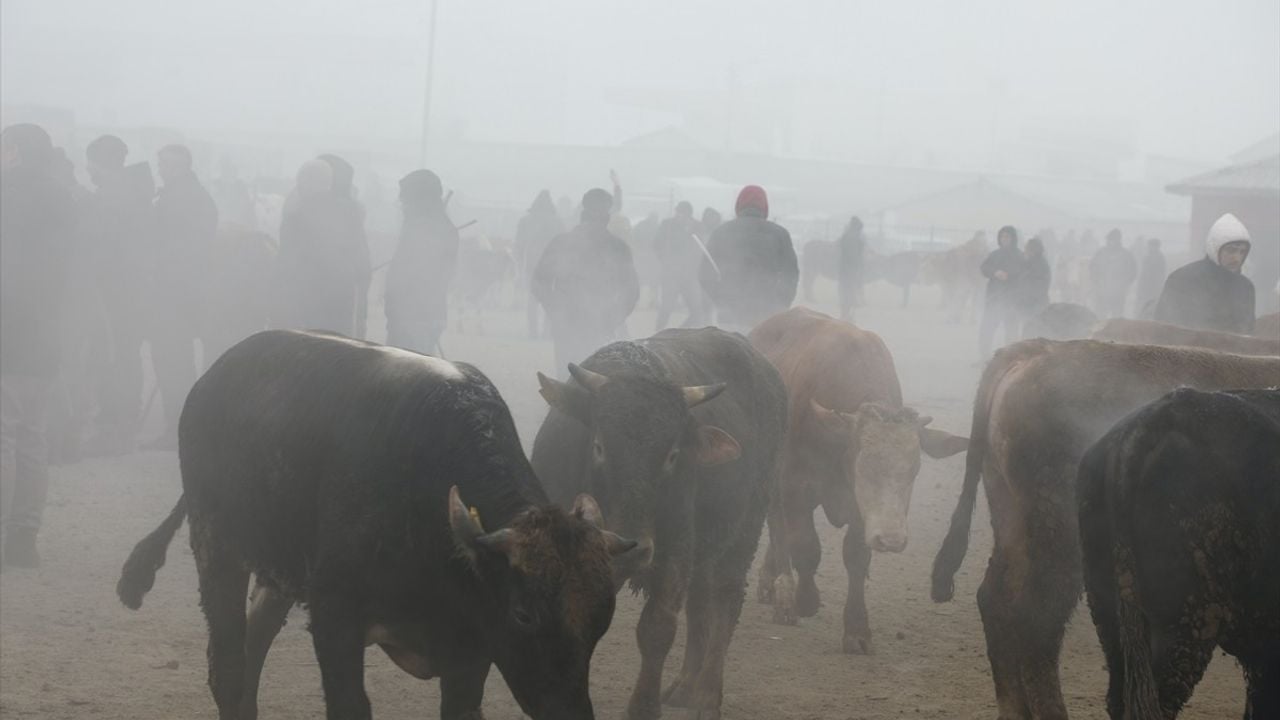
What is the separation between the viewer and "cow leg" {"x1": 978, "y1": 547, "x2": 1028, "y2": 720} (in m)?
6.53

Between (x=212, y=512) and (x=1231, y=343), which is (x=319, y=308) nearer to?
(x=212, y=512)

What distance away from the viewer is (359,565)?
506 centimetres

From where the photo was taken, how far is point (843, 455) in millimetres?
8562

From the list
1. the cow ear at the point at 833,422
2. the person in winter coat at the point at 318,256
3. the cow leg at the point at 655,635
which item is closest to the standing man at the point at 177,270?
the person in winter coat at the point at 318,256

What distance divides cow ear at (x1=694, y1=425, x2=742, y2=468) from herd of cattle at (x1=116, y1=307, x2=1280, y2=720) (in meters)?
0.01

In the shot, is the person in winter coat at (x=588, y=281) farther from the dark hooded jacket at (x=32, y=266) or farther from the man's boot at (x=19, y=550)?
the man's boot at (x=19, y=550)

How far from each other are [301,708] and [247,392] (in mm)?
1731

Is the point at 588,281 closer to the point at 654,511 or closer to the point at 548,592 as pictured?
the point at 654,511

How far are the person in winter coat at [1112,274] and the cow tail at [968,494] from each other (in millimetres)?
27840

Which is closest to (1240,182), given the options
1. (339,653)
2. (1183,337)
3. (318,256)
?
(1183,337)

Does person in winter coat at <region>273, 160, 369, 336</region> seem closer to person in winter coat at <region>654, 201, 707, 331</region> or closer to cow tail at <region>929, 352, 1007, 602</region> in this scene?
cow tail at <region>929, 352, 1007, 602</region>

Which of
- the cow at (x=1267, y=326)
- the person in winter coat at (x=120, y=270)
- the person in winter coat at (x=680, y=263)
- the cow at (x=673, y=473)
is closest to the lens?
the cow at (x=673, y=473)

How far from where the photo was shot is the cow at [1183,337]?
8.58 metres

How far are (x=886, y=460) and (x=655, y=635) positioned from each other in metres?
2.19
